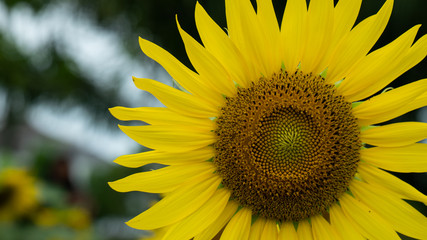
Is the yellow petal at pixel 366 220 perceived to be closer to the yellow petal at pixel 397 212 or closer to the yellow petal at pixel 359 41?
the yellow petal at pixel 397 212

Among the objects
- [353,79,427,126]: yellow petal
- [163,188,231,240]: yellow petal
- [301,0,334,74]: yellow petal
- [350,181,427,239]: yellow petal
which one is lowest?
[350,181,427,239]: yellow petal

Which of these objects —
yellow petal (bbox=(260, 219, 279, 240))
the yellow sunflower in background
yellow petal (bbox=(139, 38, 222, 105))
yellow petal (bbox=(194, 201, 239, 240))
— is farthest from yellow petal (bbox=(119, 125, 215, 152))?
the yellow sunflower in background

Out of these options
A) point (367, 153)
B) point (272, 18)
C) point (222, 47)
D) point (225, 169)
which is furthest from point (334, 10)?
point (225, 169)

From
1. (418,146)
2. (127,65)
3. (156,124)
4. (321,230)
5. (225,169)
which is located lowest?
(321,230)

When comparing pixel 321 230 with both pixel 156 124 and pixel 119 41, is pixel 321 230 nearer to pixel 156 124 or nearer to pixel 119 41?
pixel 156 124

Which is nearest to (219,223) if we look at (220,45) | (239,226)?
(239,226)

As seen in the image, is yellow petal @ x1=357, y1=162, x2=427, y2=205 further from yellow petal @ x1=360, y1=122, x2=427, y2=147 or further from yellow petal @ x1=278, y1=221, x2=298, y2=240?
yellow petal @ x1=278, y1=221, x2=298, y2=240
